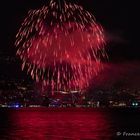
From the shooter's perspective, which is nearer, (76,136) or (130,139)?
(130,139)

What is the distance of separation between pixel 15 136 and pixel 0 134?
18.8 ft

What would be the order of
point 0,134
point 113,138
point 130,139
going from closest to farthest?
point 130,139
point 113,138
point 0,134

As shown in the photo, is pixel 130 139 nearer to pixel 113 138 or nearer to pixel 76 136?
pixel 113 138

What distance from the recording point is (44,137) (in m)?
81.2

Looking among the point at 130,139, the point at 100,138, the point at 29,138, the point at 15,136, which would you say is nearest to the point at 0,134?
the point at 15,136

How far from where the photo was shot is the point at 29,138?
78688mm

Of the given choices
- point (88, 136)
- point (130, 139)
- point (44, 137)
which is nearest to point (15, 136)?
point (44, 137)

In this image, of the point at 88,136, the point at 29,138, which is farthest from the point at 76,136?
the point at 29,138

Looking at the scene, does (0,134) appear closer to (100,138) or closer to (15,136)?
(15,136)

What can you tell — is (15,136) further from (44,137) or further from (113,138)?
(113,138)

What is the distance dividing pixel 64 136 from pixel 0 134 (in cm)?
1185

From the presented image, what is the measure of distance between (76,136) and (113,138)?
619cm

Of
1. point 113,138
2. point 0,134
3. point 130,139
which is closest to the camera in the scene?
point 130,139

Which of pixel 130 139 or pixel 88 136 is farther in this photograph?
pixel 88 136
